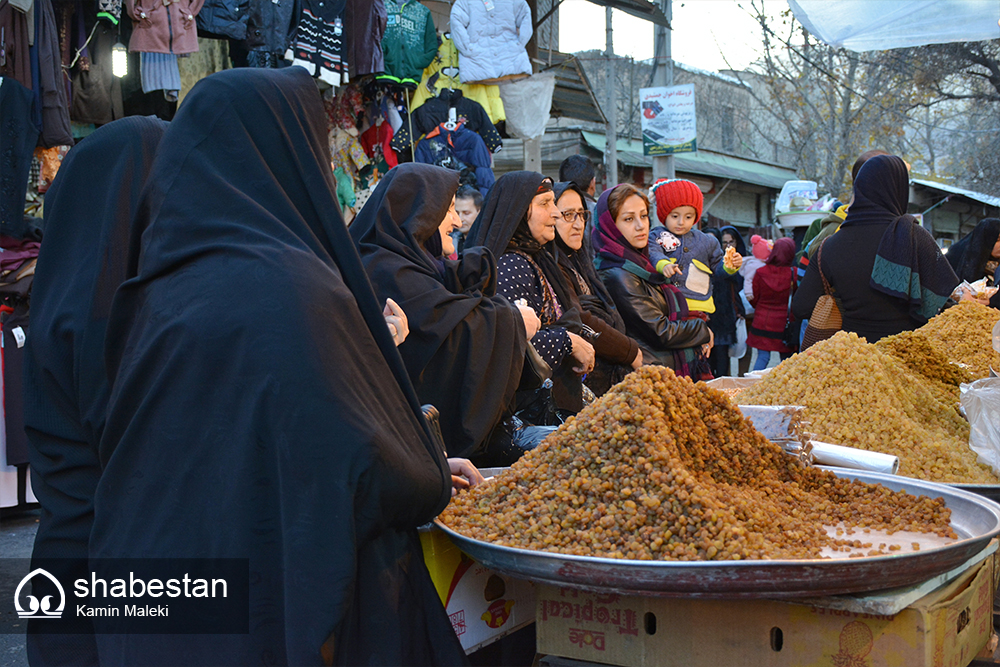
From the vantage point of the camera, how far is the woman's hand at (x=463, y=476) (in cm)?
189

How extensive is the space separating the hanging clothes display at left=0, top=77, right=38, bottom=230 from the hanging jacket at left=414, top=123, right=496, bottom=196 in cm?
256

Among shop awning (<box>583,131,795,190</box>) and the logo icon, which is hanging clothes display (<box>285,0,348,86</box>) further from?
shop awning (<box>583,131,795,190</box>)

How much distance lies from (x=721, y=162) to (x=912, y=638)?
1923cm

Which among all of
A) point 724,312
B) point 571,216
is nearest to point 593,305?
point 571,216

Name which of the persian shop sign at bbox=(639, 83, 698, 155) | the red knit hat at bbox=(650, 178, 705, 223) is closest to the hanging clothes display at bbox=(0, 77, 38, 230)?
the red knit hat at bbox=(650, 178, 705, 223)

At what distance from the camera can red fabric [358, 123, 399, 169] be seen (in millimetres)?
5895

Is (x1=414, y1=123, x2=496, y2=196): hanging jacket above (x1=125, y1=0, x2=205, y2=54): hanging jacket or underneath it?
underneath

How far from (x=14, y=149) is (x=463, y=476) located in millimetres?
3431

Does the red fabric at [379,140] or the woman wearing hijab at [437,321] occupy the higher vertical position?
the red fabric at [379,140]

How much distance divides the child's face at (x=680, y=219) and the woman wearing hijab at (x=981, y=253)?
2273 millimetres

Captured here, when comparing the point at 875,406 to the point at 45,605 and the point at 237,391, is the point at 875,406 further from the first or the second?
the point at 45,605

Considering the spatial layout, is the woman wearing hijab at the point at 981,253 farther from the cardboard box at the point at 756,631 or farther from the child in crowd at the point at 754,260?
the cardboard box at the point at 756,631

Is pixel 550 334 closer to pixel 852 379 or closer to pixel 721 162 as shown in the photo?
pixel 852 379

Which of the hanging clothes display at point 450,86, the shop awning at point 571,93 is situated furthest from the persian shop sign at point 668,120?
the hanging clothes display at point 450,86
